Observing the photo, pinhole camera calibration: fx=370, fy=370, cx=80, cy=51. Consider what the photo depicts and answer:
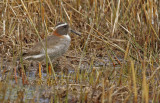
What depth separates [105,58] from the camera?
7.90 meters

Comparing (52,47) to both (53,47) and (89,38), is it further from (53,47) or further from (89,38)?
(89,38)

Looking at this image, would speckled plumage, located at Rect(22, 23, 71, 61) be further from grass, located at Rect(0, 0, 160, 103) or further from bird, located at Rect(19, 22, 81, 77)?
grass, located at Rect(0, 0, 160, 103)

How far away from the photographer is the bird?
6.82 metres

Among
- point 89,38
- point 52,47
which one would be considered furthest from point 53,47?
point 89,38

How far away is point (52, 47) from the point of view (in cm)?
698

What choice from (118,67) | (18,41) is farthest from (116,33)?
(18,41)

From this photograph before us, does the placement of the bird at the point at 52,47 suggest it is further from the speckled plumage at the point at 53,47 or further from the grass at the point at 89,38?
the grass at the point at 89,38

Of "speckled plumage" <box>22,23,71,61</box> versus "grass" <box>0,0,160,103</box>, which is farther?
"speckled plumage" <box>22,23,71,61</box>

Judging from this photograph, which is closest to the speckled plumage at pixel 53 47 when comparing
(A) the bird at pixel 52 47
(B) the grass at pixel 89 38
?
(A) the bird at pixel 52 47

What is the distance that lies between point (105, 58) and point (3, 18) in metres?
2.47

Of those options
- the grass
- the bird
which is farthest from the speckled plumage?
the grass

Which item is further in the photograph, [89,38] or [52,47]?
[89,38]

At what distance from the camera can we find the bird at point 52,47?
6820mm

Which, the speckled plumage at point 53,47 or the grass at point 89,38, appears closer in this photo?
the grass at point 89,38
